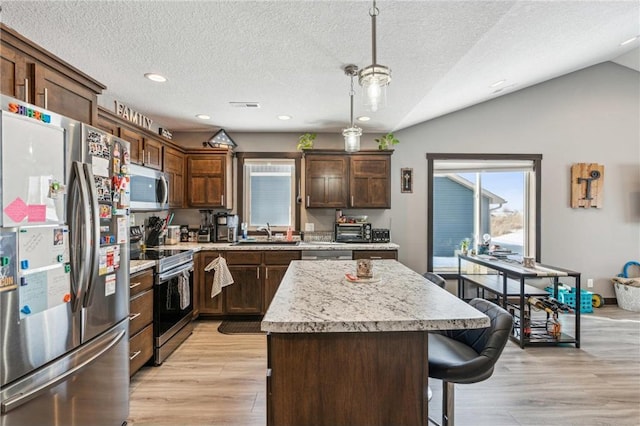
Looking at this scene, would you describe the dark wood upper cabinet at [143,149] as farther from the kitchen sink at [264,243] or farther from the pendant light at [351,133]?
the pendant light at [351,133]

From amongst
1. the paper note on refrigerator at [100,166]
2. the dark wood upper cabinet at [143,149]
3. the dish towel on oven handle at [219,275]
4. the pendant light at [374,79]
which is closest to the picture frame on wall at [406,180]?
the dish towel on oven handle at [219,275]

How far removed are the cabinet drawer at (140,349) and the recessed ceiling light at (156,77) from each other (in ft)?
7.10

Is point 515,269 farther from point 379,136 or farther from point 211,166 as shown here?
point 211,166

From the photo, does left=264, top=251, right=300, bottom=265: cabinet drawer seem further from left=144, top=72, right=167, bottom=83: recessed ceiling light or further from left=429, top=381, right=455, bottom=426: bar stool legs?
left=429, top=381, right=455, bottom=426: bar stool legs

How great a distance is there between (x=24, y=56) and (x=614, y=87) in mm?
6772

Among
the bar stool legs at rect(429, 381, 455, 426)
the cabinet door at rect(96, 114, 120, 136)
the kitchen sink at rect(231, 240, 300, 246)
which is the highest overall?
the cabinet door at rect(96, 114, 120, 136)

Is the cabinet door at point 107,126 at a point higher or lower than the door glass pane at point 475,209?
higher

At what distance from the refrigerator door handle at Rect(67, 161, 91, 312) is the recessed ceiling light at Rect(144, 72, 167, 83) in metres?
1.42

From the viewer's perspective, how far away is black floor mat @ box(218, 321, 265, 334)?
345cm

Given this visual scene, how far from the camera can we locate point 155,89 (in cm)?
289

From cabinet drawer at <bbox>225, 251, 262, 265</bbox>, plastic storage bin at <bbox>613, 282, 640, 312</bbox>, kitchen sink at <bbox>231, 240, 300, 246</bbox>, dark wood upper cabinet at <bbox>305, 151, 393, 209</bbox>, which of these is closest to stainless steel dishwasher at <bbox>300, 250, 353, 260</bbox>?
kitchen sink at <bbox>231, 240, 300, 246</bbox>

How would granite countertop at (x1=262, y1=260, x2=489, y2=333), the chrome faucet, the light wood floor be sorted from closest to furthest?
granite countertop at (x1=262, y1=260, x2=489, y2=333)
the light wood floor
the chrome faucet

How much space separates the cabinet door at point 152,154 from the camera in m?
3.16

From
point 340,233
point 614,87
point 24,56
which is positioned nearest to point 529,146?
point 614,87
